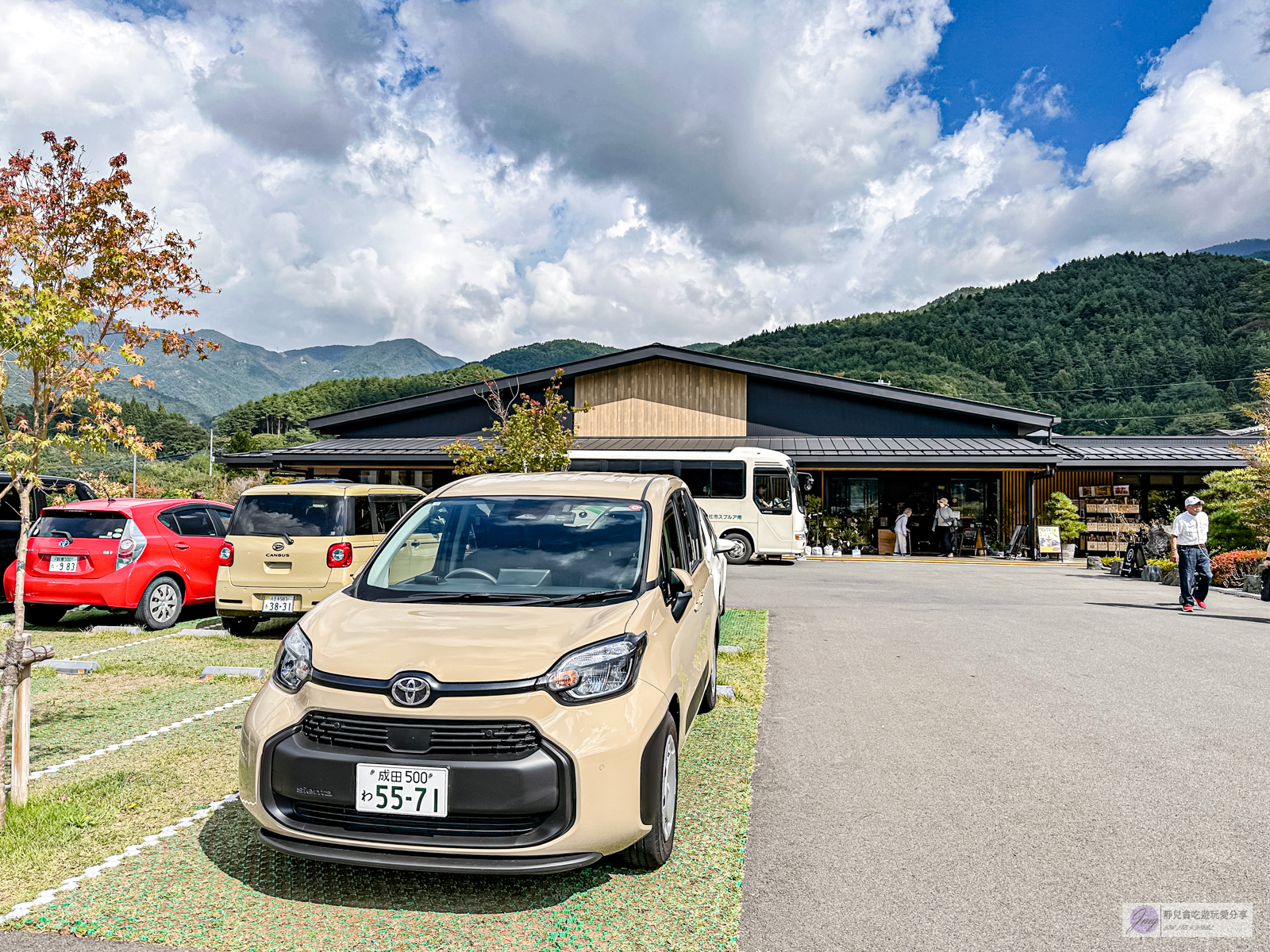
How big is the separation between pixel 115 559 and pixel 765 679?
7443mm

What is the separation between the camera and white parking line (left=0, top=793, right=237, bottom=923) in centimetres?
333

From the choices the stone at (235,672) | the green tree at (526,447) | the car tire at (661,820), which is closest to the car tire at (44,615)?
the stone at (235,672)

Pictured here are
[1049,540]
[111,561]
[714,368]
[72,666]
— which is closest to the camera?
[72,666]

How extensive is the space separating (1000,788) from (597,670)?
9.07 feet

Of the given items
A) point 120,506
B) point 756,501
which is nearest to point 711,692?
point 120,506

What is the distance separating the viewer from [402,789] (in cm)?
324

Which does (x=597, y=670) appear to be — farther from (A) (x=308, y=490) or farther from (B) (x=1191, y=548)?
(B) (x=1191, y=548)

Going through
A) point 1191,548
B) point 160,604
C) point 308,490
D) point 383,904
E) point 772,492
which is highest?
point 772,492

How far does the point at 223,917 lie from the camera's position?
330 cm

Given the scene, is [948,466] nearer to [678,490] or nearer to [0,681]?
[678,490]

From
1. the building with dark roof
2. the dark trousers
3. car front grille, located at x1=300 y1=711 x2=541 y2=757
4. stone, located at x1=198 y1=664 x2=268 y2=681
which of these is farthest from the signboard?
car front grille, located at x1=300 y1=711 x2=541 y2=757

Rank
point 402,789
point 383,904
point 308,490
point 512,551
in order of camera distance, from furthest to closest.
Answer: point 308,490, point 512,551, point 383,904, point 402,789

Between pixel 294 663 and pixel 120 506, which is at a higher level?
pixel 120 506

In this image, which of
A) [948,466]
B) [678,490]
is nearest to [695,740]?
[678,490]
